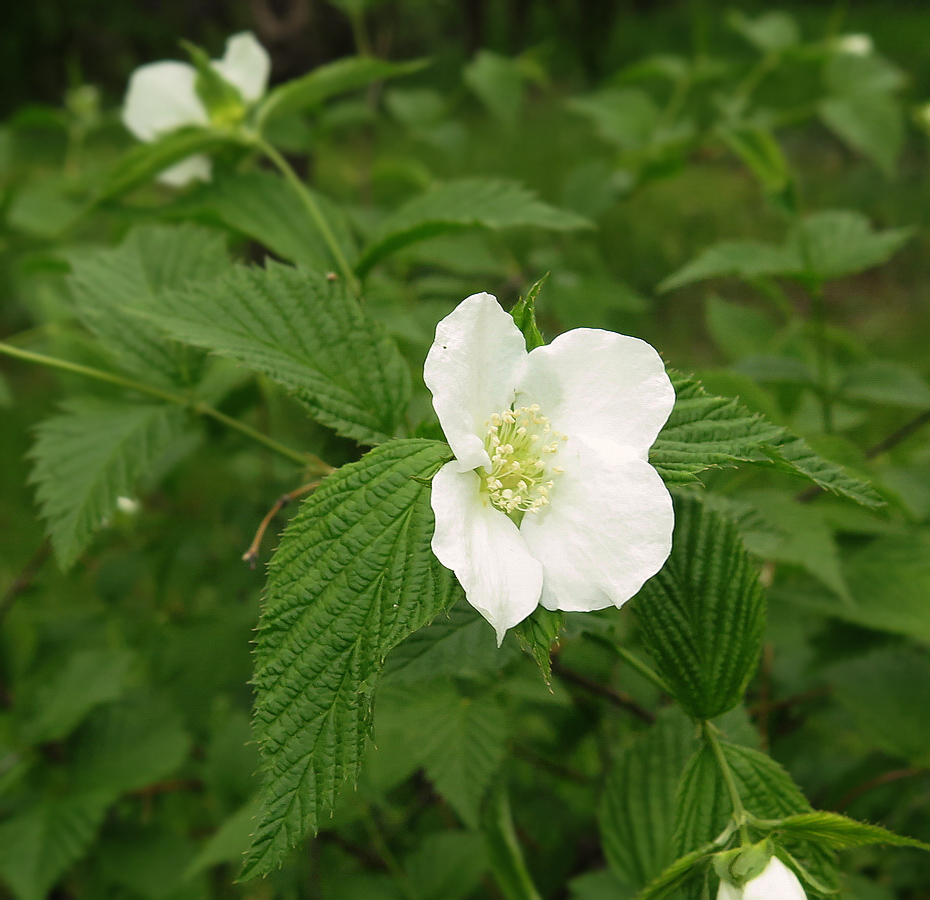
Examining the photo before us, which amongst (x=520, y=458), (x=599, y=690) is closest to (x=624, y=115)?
(x=599, y=690)

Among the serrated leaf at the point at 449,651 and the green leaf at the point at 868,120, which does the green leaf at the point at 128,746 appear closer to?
the serrated leaf at the point at 449,651

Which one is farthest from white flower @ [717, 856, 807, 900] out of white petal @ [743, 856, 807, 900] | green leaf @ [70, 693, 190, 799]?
green leaf @ [70, 693, 190, 799]

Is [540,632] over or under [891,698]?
over

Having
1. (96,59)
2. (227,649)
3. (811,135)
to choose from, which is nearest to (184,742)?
(227,649)

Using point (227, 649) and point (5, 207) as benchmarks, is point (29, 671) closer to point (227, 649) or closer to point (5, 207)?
point (227, 649)

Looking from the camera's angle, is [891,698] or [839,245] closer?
[891,698]

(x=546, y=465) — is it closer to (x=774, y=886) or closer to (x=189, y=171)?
(x=774, y=886)
